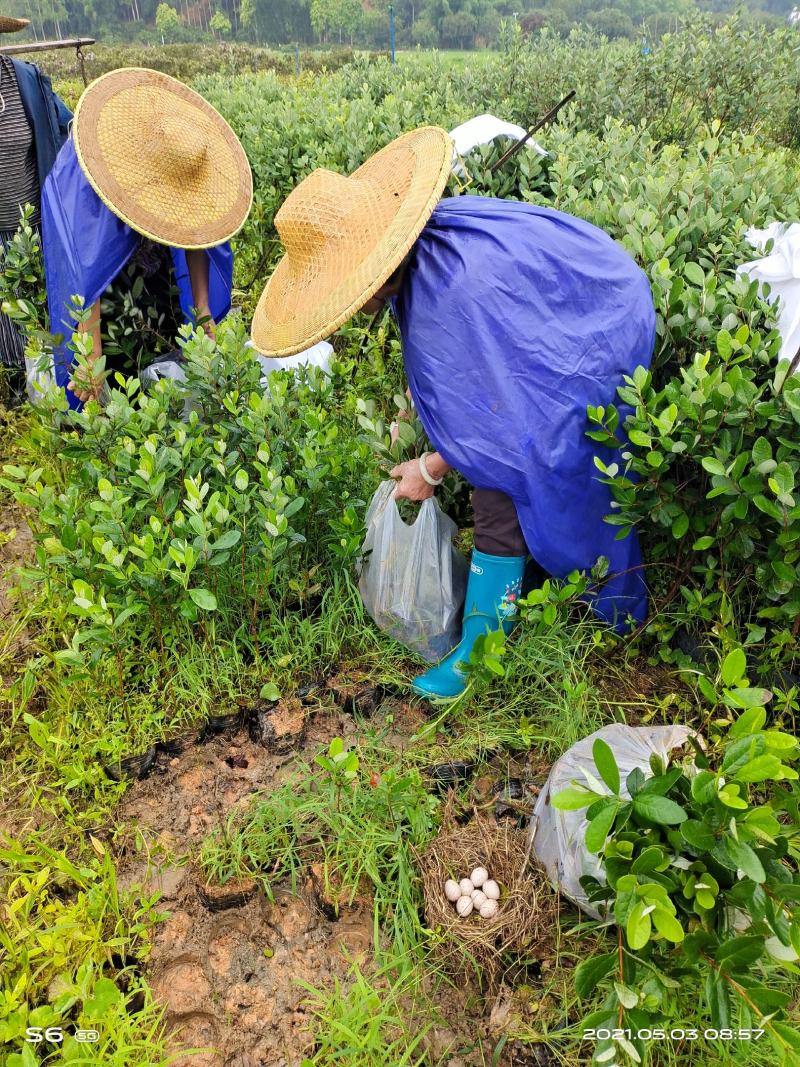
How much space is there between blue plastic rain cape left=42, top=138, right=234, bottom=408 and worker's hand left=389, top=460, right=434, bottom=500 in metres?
1.47

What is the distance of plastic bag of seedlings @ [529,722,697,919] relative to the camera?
154 centimetres

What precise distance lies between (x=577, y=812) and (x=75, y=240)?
270 centimetres

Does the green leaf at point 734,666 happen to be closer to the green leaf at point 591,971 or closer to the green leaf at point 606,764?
the green leaf at point 606,764

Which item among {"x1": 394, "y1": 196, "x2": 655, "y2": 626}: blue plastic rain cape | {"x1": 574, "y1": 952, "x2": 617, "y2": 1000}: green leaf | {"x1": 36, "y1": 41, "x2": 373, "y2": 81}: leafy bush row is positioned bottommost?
{"x1": 574, "y1": 952, "x2": 617, "y2": 1000}: green leaf

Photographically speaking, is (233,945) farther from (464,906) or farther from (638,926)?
(638,926)

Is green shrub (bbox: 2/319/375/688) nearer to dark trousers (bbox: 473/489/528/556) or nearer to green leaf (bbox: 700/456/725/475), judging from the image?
dark trousers (bbox: 473/489/528/556)

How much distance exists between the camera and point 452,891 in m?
1.64

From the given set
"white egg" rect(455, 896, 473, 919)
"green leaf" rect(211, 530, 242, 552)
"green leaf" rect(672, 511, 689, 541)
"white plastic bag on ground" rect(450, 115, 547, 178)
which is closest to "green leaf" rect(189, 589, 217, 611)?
"green leaf" rect(211, 530, 242, 552)

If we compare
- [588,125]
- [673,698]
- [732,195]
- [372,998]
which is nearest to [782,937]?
[372,998]

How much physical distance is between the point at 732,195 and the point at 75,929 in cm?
319

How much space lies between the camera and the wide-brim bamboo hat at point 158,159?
2605 mm

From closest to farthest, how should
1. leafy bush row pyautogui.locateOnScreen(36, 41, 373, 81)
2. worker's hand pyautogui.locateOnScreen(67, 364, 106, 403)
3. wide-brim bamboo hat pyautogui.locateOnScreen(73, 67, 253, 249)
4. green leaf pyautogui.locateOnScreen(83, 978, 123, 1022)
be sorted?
green leaf pyautogui.locateOnScreen(83, 978, 123, 1022) → worker's hand pyautogui.locateOnScreen(67, 364, 106, 403) → wide-brim bamboo hat pyautogui.locateOnScreen(73, 67, 253, 249) → leafy bush row pyautogui.locateOnScreen(36, 41, 373, 81)

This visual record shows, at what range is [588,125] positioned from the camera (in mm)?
6242

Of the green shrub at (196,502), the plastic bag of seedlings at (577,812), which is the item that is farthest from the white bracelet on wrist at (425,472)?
the plastic bag of seedlings at (577,812)
